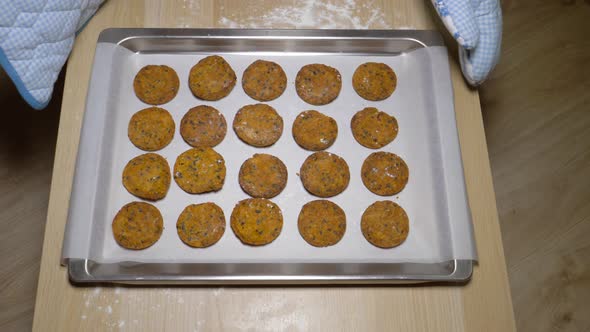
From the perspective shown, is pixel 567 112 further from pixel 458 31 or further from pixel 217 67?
pixel 217 67

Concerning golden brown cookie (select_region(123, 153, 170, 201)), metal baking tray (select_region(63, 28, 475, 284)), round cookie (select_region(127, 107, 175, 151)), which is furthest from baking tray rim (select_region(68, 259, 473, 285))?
round cookie (select_region(127, 107, 175, 151))

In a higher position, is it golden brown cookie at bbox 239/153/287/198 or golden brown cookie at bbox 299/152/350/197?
golden brown cookie at bbox 239/153/287/198

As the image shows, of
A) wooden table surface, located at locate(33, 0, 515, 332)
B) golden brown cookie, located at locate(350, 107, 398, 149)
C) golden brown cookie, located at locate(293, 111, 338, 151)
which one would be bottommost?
wooden table surface, located at locate(33, 0, 515, 332)

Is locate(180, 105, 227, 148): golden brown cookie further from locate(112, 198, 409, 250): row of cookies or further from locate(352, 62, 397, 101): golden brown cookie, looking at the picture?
locate(352, 62, 397, 101): golden brown cookie

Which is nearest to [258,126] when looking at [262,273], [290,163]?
[290,163]

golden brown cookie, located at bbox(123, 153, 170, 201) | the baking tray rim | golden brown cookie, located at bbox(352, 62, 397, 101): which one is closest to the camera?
the baking tray rim

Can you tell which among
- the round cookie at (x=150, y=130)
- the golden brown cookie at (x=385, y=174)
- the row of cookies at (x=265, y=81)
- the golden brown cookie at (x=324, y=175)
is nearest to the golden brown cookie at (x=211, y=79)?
the row of cookies at (x=265, y=81)
